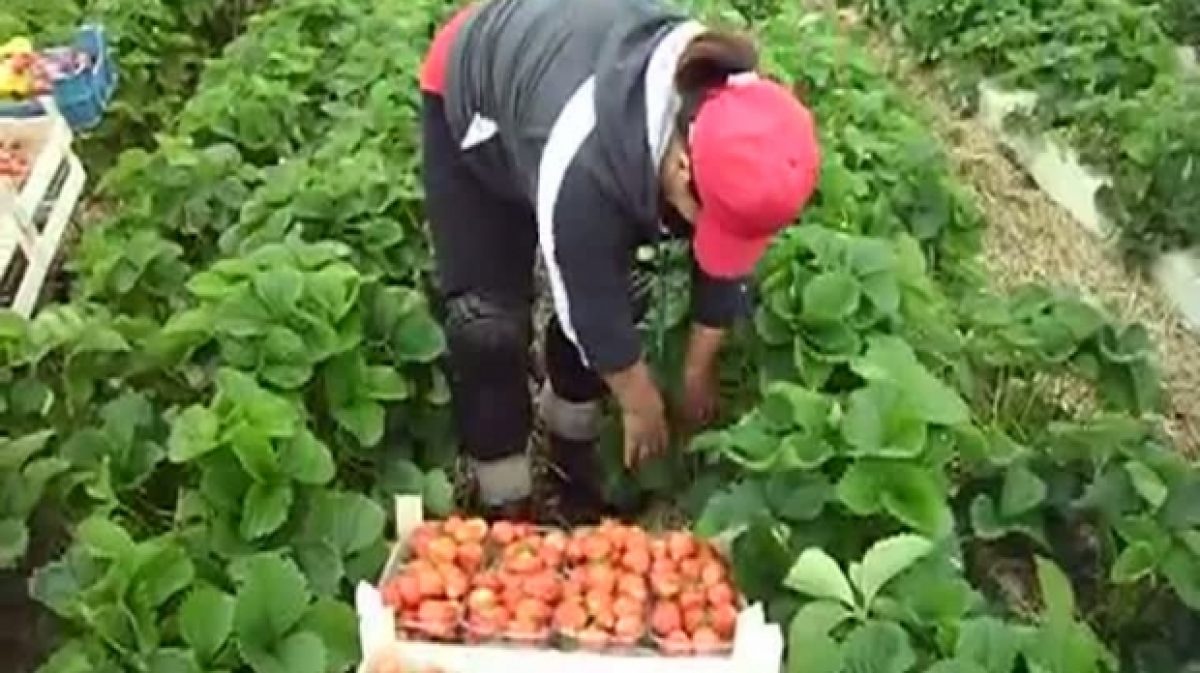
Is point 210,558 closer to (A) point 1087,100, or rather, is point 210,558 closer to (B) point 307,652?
(B) point 307,652

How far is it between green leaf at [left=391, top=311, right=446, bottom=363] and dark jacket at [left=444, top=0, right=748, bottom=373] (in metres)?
0.30

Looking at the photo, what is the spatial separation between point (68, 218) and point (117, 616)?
1.73 meters

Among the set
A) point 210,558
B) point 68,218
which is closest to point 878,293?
point 210,558

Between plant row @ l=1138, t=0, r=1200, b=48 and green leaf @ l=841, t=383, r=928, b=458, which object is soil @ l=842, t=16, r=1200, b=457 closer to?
plant row @ l=1138, t=0, r=1200, b=48

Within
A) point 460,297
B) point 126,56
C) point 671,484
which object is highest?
point 460,297

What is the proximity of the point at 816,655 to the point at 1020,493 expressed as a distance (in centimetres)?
69

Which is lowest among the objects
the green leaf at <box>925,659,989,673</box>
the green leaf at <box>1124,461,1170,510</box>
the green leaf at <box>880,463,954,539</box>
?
the green leaf at <box>1124,461,1170,510</box>

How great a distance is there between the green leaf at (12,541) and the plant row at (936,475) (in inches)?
37.9

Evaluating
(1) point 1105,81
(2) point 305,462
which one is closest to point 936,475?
(2) point 305,462

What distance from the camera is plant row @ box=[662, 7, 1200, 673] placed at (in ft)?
8.11

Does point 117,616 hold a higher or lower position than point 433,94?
lower

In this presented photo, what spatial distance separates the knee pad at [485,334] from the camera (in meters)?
3.18

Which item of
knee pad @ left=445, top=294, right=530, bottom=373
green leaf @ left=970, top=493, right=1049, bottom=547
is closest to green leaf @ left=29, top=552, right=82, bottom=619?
knee pad @ left=445, top=294, right=530, bottom=373

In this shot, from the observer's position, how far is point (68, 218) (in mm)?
4141
